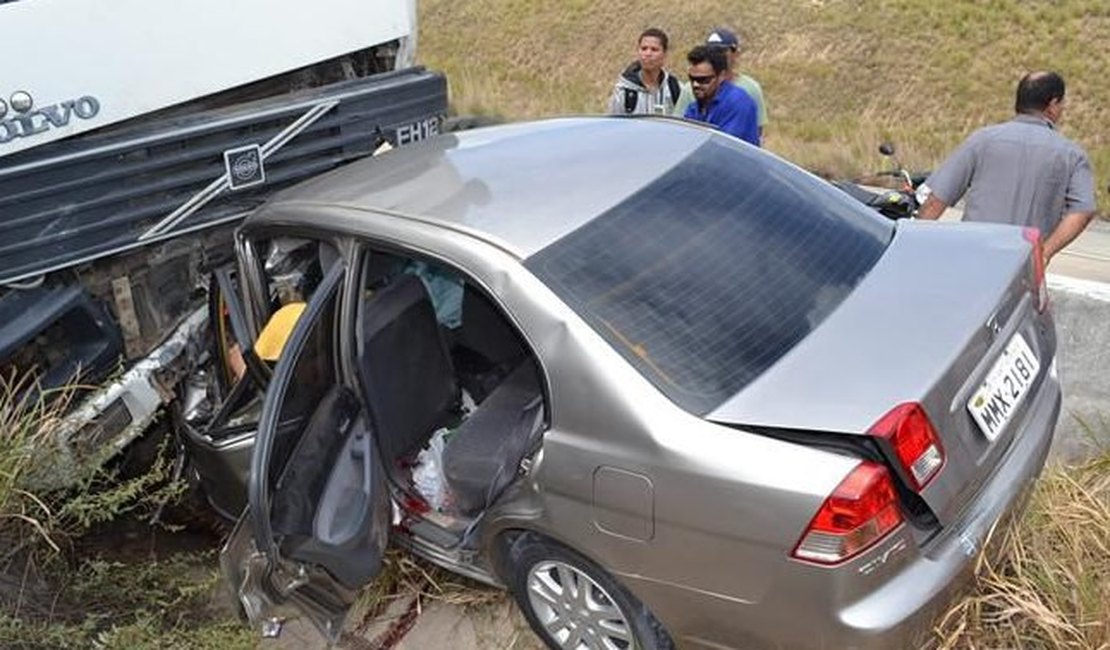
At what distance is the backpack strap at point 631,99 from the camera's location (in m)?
5.91

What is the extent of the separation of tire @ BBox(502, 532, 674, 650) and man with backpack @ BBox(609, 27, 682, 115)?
3.51m

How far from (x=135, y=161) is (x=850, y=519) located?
9.43 ft

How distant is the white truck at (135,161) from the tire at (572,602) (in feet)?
5.20

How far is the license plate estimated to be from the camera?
101 inches

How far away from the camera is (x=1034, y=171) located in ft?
13.3

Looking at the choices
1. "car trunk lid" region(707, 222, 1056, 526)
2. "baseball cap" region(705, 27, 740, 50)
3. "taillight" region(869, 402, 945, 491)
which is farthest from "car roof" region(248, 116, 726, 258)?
"baseball cap" region(705, 27, 740, 50)

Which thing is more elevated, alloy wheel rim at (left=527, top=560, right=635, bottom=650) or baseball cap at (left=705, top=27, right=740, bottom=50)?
baseball cap at (left=705, top=27, right=740, bottom=50)

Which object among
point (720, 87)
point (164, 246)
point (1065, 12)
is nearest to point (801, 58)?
point (1065, 12)

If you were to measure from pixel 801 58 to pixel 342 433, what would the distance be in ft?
Result: 82.2

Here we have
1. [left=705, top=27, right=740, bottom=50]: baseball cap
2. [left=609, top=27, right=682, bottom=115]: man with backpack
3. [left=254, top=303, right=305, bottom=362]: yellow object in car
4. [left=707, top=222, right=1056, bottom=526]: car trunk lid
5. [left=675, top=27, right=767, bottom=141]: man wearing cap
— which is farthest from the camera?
[left=609, top=27, right=682, bottom=115]: man with backpack

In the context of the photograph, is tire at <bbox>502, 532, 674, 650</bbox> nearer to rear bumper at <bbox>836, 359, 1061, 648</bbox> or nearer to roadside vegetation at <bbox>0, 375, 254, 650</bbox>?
rear bumper at <bbox>836, 359, 1061, 648</bbox>

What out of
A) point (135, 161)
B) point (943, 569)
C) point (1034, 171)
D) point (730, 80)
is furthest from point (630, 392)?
point (730, 80)

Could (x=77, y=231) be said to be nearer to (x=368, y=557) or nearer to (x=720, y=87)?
(x=368, y=557)

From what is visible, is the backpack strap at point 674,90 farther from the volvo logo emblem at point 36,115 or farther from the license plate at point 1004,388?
the license plate at point 1004,388
